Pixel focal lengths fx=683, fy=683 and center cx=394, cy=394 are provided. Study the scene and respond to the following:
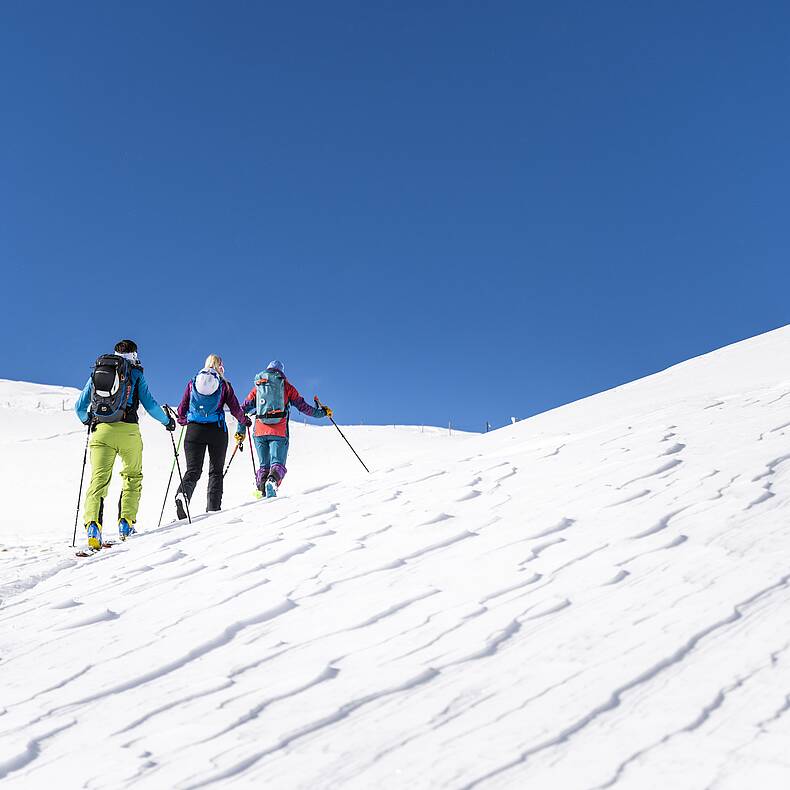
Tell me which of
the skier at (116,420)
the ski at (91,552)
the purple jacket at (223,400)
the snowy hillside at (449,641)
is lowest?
the snowy hillside at (449,641)

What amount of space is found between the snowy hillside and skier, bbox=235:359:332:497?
2.42 meters

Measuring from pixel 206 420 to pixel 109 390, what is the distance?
129 cm

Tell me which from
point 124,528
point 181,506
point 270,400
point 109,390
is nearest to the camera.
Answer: point 109,390

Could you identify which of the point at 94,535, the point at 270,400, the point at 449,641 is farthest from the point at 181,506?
the point at 449,641

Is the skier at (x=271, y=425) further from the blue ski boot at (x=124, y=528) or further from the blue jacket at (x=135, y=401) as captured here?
the blue ski boot at (x=124, y=528)

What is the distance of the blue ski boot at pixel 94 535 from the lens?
645cm

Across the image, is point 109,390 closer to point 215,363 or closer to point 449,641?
point 215,363

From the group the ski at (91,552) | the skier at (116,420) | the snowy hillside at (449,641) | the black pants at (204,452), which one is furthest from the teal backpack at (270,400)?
the snowy hillside at (449,641)

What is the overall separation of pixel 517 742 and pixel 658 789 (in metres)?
0.43

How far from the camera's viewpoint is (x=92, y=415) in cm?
688

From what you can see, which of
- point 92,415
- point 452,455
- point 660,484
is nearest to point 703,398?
point 452,455

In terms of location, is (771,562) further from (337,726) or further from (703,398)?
(703,398)

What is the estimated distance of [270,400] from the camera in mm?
8492

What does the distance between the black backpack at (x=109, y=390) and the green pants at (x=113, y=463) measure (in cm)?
16
